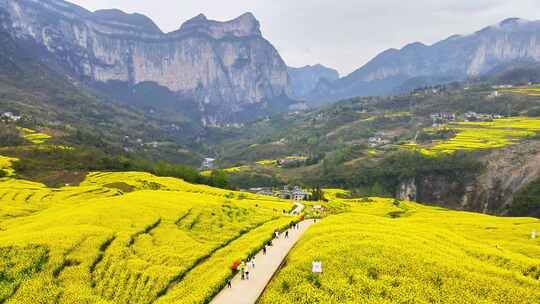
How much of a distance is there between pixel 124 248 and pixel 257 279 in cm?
1779

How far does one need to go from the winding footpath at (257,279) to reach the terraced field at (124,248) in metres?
1.41

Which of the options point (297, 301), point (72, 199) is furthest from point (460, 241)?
point (72, 199)

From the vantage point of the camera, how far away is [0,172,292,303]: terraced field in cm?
3631

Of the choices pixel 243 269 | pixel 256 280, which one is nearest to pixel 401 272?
pixel 256 280

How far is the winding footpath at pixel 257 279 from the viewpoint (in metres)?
33.0

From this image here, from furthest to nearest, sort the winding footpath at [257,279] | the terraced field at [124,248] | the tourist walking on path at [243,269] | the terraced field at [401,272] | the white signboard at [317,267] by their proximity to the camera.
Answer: the tourist walking on path at [243,269], the terraced field at [124,248], the winding footpath at [257,279], the white signboard at [317,267], the terraced field at [401,272]

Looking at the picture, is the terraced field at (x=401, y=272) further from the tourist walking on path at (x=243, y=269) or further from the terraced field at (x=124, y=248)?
the terraced field at (x=124, y=248)

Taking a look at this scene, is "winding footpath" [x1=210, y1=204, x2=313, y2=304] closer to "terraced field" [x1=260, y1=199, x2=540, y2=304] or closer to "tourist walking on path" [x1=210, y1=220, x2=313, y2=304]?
"tourist walking on path" [x1=210, y1=220, x2=313, y2=304]

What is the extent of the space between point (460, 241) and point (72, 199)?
70.2 meters

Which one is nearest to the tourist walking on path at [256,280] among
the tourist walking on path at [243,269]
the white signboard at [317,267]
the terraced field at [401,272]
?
the tourist walking on path at [243,269]

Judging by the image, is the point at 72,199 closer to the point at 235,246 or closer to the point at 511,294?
the point at 235,246

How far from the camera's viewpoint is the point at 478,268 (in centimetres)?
3253

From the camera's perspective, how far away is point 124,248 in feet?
145

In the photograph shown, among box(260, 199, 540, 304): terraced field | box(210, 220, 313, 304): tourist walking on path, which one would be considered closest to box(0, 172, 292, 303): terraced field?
box(210, 220, 313, 304): tourist walking on path
